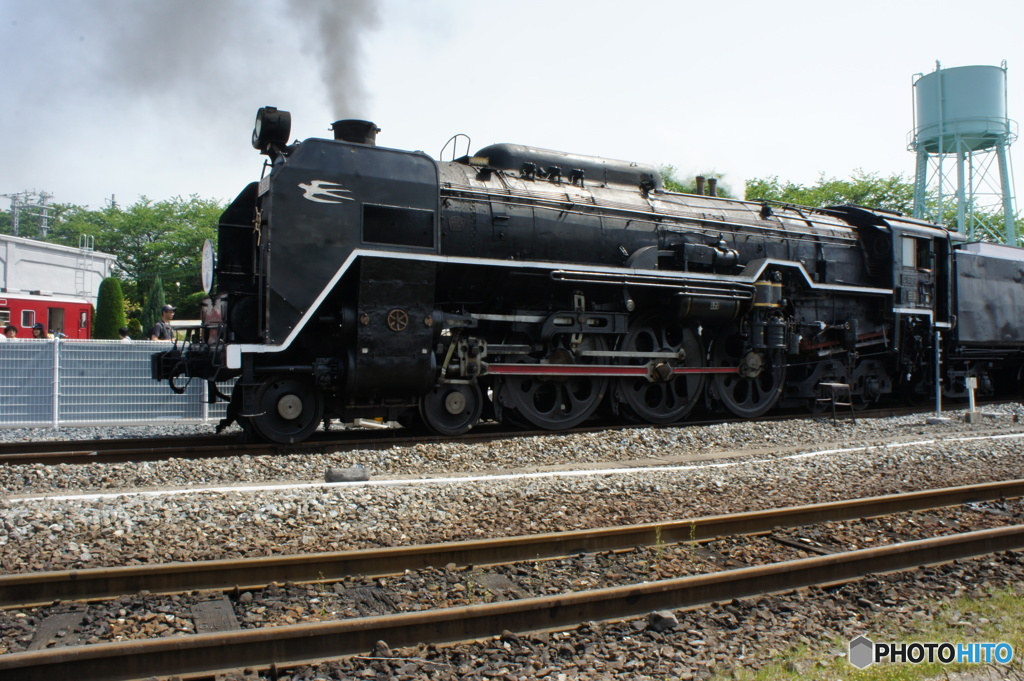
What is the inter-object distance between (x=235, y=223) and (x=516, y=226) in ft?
11.3

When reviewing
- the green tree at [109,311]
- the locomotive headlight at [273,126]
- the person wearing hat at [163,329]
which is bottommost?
the person wearing hat at [163,329]

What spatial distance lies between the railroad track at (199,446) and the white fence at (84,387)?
2558 mm

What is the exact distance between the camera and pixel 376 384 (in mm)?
7883

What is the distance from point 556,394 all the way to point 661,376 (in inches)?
58.8

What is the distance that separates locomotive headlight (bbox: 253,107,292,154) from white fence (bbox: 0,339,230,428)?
4267mm

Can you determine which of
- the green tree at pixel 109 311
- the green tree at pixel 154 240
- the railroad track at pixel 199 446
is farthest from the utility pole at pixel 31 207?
the railroad track at pixel 199 446

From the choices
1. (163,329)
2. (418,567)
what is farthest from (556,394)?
(163,329)

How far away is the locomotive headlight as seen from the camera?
25.6ft

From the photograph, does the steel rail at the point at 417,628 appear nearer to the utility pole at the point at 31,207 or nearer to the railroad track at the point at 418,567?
the railroad track at the point at 418,567

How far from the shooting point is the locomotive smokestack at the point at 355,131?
27.4ft

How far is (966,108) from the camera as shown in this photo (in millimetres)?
33656

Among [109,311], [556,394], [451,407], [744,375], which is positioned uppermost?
[109,311]

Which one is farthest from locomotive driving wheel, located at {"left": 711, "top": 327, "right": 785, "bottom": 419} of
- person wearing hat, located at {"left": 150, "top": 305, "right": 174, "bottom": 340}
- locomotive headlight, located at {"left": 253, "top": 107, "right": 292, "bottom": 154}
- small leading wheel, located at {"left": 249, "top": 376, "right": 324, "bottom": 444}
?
person wearing hat, located at {"left": 150, "top": 305, "right": 174, "bottom": 340}

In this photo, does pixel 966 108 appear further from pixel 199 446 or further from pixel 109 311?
pixel 109 311
